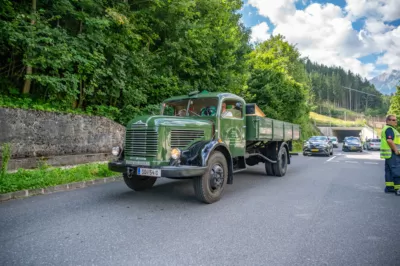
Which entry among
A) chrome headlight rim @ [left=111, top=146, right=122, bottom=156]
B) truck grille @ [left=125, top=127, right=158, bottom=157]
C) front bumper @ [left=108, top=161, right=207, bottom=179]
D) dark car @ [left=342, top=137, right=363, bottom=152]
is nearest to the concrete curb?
chrome headlight rim @ [left=111, top=146, right=122, bottom=156]

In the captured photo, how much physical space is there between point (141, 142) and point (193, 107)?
1811 mm

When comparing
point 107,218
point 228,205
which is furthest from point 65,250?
point 228,205

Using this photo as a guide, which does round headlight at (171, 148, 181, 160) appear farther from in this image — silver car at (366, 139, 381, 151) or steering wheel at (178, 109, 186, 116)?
silver car at (366, 139, 381, 151)

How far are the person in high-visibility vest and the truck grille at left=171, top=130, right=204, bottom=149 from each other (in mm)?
4555

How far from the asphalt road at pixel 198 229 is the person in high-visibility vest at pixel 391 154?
0.42 m

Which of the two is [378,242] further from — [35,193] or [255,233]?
[35,193]

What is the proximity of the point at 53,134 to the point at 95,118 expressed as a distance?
5.27ft

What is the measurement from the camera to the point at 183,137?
5387 mm

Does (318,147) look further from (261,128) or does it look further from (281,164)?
(261,128)

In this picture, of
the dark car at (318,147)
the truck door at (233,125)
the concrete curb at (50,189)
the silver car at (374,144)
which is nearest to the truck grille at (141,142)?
the truck door at (233,125)

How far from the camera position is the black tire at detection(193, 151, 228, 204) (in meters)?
5.01

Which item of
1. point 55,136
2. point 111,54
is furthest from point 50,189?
point 111,54

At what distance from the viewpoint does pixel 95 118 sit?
30.3ft

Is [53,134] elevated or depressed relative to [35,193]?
elevated
